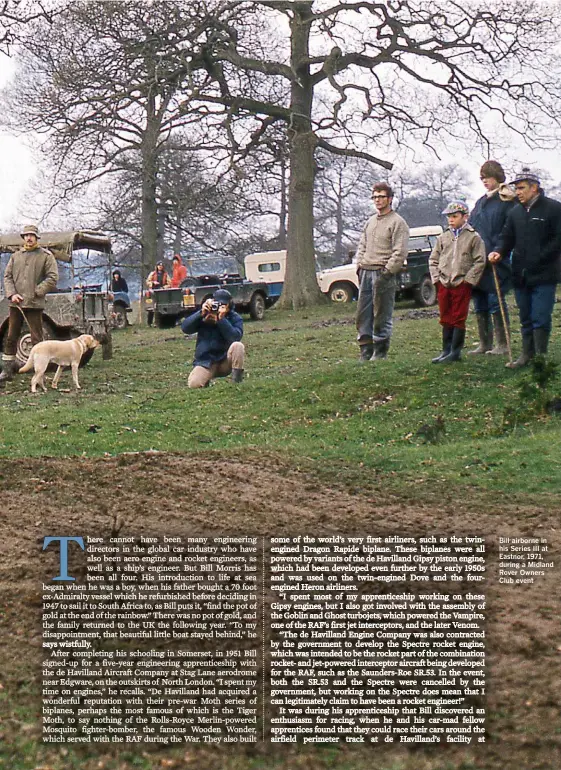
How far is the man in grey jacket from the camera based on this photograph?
12.7 m

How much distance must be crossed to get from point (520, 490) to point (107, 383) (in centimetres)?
873

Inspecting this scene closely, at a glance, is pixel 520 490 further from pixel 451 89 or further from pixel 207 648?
pixel 451 89

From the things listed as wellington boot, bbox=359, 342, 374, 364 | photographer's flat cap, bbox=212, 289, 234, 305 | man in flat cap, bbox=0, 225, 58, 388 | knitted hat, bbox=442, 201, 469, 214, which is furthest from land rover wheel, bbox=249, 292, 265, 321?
knitted hat, bbox=442, 201, 469, 214

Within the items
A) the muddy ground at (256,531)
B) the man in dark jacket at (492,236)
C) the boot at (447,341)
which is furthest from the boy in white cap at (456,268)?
the muddy ground at (256,531)

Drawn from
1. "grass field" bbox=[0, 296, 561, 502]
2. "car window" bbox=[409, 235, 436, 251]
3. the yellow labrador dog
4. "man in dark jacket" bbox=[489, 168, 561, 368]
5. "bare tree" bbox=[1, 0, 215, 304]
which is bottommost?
"grass field" bbox=[0, 296, 561, 502]

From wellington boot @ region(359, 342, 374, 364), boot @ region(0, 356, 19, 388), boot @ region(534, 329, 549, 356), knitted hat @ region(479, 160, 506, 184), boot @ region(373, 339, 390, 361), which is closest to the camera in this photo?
boot @ region(534, 329, 549, 356)

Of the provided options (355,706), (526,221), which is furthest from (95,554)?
(526,221)

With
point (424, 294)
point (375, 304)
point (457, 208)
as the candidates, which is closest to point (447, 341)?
point (375, 304)

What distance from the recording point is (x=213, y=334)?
1350cm

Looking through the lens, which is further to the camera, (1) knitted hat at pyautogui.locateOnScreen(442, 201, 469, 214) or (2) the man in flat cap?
(2) the man in flat cap

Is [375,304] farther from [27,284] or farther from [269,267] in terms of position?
[269,267]

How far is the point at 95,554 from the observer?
234 inches

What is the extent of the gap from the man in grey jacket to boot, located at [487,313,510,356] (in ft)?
4.09

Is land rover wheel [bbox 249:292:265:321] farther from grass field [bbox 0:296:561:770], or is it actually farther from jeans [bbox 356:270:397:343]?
jeans [bbox 356:270:397:343]
